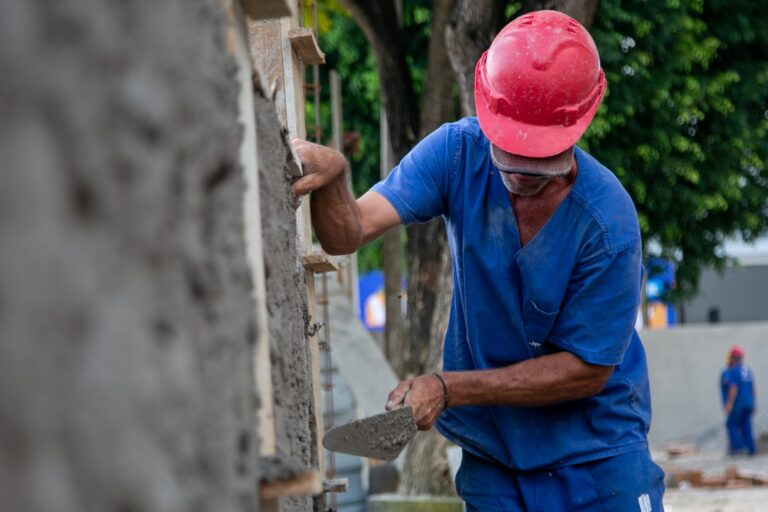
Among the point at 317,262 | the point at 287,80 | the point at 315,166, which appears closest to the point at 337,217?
the point at 317,262

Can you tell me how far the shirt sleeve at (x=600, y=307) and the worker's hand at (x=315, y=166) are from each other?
2.64ft

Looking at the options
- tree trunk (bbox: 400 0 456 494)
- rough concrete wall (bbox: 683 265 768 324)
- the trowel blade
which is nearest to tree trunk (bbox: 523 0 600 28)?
tree trunk (bbox: 400 0 456 494)

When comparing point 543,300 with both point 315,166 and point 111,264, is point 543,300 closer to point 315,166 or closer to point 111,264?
point 315,166

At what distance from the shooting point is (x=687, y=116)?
38.7 ft

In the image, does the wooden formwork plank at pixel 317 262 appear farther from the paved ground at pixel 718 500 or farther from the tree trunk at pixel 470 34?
the paved ground at pixel 718 500

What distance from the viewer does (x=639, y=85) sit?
11328mm

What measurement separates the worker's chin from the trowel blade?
2.42ft

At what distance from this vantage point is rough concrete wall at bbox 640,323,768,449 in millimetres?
18438

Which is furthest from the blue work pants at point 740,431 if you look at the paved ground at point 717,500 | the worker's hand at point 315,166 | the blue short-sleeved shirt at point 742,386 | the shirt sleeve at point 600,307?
the worker's hand at point 315,166

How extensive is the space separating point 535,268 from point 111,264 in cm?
225

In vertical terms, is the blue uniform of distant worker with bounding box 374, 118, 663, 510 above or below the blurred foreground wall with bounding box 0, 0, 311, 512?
below

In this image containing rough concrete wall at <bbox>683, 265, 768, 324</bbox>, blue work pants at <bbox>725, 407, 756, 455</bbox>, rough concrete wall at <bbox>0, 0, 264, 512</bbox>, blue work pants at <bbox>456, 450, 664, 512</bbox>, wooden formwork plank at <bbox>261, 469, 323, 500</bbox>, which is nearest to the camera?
rough concrete wall at <bbox>0, 0, 264, 512</bbox>

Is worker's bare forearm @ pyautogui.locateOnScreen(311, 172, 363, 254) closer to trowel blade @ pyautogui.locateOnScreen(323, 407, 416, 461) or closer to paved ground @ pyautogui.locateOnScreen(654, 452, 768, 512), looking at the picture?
trowel blade @ pyautogui.locateOnScreen(323, 407, 416, 461)

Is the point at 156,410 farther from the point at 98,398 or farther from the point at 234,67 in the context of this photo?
the point at 234,67
